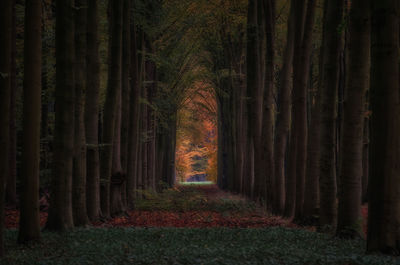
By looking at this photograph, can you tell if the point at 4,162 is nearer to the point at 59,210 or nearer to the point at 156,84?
the point at 59,210

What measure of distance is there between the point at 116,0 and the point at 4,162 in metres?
8.93

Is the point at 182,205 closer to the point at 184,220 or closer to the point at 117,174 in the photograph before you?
the point at 184,220

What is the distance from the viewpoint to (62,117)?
11945mm

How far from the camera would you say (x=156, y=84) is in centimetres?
2944

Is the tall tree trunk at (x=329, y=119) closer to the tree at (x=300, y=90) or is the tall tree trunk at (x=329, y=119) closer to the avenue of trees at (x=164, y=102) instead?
the avenue of trees at (x=164, y=102)

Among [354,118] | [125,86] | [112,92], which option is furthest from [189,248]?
[125,86]

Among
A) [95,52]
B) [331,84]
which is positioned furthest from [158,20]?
[331,84]

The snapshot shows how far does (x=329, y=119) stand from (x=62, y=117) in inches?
271

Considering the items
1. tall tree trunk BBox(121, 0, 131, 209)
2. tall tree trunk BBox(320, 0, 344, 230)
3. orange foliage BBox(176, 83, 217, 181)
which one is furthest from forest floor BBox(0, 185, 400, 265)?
orange foliage BBox(176, 83, 217, 181)

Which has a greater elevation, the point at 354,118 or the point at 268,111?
the point at 268,111

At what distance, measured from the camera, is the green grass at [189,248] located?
7.86 metres

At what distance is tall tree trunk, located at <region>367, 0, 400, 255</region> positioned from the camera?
836cm

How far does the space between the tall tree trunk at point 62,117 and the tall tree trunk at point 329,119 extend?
6.59 metres

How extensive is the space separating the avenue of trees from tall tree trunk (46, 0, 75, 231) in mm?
27
